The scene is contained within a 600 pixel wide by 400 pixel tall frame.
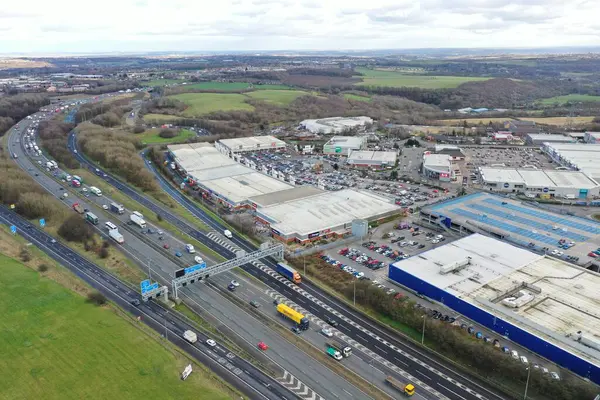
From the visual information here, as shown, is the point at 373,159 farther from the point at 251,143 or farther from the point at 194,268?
the point at 194,268

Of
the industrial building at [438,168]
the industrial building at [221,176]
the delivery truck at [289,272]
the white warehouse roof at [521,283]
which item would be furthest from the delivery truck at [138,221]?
the industrial building at [438,168]

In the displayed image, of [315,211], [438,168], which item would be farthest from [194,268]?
[438,168]

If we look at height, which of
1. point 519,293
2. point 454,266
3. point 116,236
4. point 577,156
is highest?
point 577,156

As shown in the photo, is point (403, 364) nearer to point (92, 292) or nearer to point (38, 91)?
point (92, 292)

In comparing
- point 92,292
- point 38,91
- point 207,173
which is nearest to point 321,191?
point 207,173

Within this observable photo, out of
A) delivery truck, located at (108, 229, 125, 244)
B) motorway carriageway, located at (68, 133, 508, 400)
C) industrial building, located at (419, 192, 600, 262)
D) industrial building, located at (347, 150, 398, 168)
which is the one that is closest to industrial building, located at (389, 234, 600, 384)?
industrial building, located at (419, 192, 600, 262)

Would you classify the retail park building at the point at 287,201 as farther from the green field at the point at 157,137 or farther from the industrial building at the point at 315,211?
the green field at the point at 157,137
